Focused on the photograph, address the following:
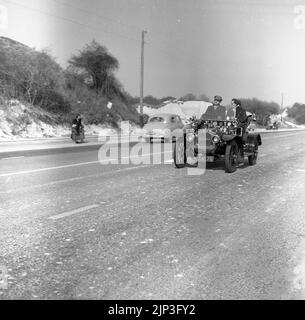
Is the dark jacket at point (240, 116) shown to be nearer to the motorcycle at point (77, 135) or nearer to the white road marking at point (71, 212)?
the white road marking at point (71, 212)

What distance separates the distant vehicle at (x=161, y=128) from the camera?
957 inches

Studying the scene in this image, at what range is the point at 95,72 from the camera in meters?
45.8

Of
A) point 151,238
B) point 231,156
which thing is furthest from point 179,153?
point 151,238

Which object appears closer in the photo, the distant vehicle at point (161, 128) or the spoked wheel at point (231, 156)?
the spoked wheel at point (231, 156)

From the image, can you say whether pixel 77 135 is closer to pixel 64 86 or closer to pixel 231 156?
pixel 231 156

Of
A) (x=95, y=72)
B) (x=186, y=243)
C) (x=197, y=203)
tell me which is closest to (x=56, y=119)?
(x=95, y=72)

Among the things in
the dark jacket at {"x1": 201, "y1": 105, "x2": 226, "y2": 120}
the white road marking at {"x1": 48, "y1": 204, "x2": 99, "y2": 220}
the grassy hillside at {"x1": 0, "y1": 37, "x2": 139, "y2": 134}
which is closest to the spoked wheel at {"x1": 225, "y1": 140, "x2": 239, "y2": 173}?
the dark jacket at {"x1": 201, "y1": 105, "x2": 226, "y2": 120}

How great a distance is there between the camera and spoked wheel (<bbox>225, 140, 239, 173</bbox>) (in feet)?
37.1

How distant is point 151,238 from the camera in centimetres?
528

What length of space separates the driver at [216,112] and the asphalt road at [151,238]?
2880mm

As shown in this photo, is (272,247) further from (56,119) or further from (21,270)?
(56,119)

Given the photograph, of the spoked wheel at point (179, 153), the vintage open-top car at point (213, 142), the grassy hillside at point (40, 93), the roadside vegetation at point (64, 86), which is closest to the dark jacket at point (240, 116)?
the vintage open-top car at point (213, 142)

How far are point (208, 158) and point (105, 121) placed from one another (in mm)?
28391

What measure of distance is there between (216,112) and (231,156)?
1520mm
